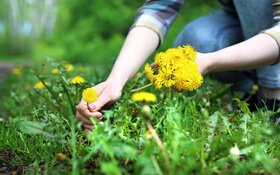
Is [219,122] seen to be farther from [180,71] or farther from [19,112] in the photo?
[19,112]

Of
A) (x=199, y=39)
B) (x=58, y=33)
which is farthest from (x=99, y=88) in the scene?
(x=58, y=33)

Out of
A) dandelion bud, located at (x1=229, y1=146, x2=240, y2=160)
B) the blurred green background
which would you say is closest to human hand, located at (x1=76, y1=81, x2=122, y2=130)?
dandelion bud, located at (x1=229, y1=146, x2=240, y2=160)

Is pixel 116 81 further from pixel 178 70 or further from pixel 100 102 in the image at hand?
pixel 178 70

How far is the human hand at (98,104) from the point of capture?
165 centimetres

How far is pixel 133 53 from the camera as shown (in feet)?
6.27

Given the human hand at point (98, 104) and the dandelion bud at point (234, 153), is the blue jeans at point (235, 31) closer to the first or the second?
the human hand at point (98, 104)

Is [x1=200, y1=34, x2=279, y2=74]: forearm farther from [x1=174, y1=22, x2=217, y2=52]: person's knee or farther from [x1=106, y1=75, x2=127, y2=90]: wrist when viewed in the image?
[x1=174, y1=22, x2=217, y2=52]: person's knee

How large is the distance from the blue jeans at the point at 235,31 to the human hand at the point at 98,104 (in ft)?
2.85

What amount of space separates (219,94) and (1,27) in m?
14.1

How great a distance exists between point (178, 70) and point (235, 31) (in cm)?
117

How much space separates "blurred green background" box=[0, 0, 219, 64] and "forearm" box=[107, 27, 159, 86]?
8325 millimetres

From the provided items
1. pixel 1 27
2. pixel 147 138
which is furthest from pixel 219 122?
pixel 1 27

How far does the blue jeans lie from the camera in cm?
224

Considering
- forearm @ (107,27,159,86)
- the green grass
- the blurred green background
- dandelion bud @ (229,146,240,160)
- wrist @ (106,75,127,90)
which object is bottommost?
dandelion bud @ (229,146,240,160)
